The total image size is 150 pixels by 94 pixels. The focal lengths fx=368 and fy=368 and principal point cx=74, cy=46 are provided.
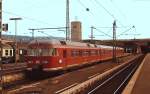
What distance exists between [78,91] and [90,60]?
923 inches

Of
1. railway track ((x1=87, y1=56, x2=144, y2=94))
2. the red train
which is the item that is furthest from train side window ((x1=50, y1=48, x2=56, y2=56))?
railway track ((x1=87, y1=56, x2=144, y2=94))

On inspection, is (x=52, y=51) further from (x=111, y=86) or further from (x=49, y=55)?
(x=111, y=86)

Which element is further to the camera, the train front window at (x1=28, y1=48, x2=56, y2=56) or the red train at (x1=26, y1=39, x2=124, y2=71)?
the train front window at (x1=28, y1=48, x2=56, y2=56)

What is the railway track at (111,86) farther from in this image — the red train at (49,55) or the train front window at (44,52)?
the train front window at (44,52)

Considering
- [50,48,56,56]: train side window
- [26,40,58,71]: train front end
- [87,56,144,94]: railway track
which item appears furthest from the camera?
[50,48,56,56]: train side window

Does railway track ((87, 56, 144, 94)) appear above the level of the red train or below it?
below

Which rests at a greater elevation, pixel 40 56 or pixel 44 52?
pixel 44 52

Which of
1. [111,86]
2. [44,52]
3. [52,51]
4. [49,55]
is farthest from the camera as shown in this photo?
[44,52]

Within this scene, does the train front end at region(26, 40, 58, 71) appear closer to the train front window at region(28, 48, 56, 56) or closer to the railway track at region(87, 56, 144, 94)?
the train front window at region(28, 48, 56, 56)

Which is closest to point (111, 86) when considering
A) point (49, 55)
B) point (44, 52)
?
point (49, 55)

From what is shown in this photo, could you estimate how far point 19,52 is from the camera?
6619cm

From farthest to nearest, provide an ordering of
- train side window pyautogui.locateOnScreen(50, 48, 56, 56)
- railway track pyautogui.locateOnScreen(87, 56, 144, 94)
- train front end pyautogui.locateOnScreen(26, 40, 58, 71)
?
train side window pyautogui.locateOnScreen(50, 48, 56, 56), train front end pyautogui.locateOnScreen(26, 40, 58, 71), railway track pyautogui.locateOnScreen(87, 56, 144, 94)

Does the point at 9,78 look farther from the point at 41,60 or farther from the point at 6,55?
the point at 6,55

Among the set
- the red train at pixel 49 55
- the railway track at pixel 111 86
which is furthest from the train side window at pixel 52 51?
the railway track at pixel 111 86
